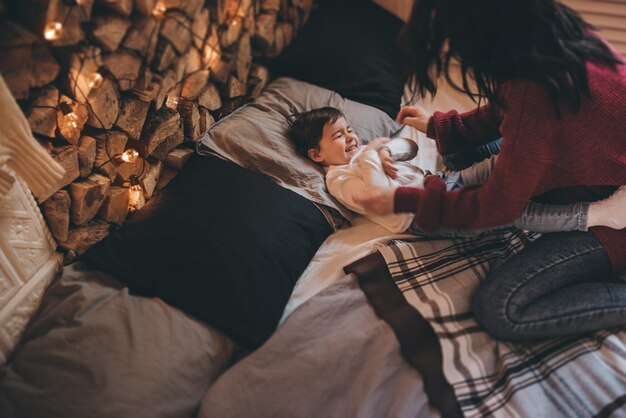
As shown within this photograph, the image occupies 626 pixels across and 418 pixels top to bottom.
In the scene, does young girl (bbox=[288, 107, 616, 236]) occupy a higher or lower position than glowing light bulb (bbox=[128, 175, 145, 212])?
higher

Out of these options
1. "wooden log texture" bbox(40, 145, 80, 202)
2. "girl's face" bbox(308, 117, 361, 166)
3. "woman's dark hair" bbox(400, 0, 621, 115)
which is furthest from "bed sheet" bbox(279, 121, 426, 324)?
"wooden log texture" bbox(40, 145, 80, 202)

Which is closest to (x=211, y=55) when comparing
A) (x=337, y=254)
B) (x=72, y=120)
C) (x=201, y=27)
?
(x=201, y=27)

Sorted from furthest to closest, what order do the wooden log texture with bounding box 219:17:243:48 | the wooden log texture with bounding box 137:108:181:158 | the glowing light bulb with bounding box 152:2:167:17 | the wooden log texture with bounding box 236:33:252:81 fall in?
the wooden log texture with bounding box 236:33:252:81
the wooden log texture with bounding box 219:17:243:48
the wooden log texture with bounding box 137:108:181:158
the glowing light bulb with bounding box 152:2:167:17

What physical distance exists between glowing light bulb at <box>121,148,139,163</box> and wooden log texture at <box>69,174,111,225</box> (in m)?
0.08

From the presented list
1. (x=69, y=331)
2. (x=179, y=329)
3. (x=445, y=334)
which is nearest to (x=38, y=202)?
(x=69, y=331)

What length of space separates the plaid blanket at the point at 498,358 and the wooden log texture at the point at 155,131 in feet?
2.36

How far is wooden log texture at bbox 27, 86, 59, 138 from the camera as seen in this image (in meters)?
0.97

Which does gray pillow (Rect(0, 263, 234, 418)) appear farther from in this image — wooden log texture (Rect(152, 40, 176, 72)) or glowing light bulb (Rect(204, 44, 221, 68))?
glowing light bulb (Rect(204, 44, 221, 68))

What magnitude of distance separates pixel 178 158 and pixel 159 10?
423 mm

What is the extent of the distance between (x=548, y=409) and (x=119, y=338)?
0.90m

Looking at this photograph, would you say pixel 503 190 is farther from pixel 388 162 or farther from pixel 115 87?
Result: pixel 115 87

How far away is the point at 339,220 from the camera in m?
1.37

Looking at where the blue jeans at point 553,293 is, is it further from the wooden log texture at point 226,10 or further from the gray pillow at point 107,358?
the wooden log texture at point 226,10

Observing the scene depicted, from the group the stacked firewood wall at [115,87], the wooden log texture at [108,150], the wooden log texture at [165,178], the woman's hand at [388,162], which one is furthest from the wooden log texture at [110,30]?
the woman's hand at [388,162]
